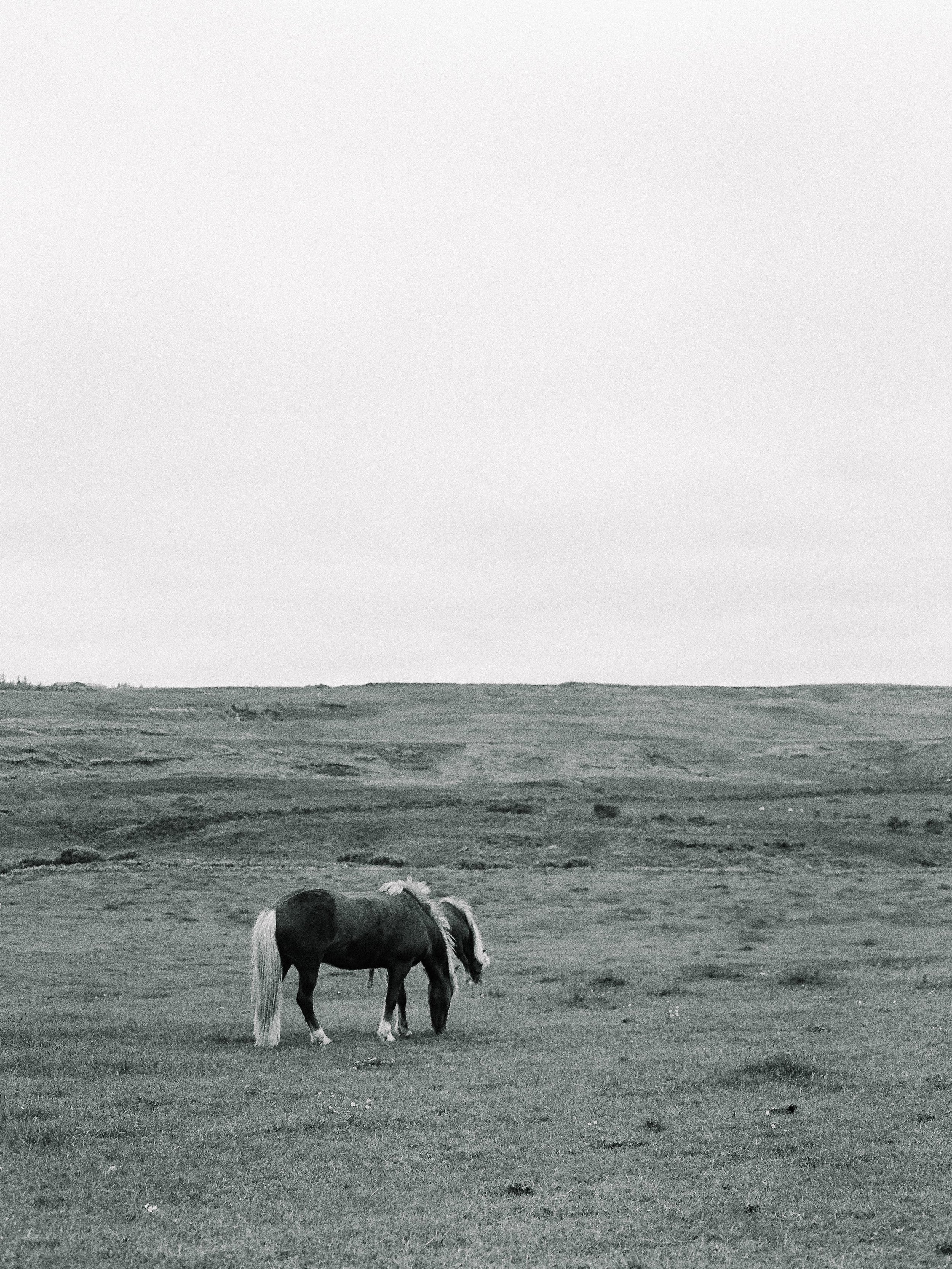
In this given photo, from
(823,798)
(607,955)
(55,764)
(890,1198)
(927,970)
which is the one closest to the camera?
(890,1198)

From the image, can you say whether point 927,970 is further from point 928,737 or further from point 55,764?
point 928,737

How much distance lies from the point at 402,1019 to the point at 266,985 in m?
2.40

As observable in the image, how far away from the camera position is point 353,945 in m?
17.8

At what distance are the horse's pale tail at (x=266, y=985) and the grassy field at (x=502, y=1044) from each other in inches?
16.6

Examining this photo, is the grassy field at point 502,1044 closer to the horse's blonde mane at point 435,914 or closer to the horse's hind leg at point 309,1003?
the horse's hind leg at point 309,1003

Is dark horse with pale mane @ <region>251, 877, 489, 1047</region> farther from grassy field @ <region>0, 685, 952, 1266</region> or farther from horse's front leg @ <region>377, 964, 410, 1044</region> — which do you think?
grassy field @ <region>0, 685, 952, 1266</region>

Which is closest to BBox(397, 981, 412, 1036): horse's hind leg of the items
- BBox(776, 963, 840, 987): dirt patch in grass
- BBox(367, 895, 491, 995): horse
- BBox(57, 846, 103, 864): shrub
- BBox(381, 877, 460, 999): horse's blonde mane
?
BBox(381, 877, 460, 999): horse's blonde mane

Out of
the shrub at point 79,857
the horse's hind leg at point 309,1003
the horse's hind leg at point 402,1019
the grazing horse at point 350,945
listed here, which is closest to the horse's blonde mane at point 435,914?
the grazing horse at point 350,945

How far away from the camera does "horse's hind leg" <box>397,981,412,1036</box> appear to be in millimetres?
18062

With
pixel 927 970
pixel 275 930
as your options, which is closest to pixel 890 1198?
pixel 275 930

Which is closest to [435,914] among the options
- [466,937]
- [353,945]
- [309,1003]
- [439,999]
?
[466,937]

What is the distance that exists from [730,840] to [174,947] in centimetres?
2789

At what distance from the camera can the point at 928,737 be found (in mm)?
97438

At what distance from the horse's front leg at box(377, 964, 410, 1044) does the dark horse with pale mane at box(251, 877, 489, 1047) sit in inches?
0.6
